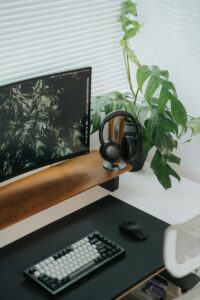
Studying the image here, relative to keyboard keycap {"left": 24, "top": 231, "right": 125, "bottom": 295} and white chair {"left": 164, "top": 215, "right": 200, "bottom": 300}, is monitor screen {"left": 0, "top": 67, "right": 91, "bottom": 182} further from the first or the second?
white chair {"left": 164, "top": 215, "right": 200, "bottom": 300}

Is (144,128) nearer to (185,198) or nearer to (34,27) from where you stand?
(185,198)

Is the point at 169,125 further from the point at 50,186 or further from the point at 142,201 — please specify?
the point at 50,186

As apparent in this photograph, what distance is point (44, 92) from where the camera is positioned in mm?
2006

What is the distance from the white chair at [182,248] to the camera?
1.19 m

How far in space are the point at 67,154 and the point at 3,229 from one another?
382 mm

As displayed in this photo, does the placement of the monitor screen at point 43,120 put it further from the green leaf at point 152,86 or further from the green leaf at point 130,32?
the green leaf at point 130,32

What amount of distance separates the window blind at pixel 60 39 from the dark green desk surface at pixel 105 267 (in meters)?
0.60

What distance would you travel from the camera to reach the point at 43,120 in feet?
6.70

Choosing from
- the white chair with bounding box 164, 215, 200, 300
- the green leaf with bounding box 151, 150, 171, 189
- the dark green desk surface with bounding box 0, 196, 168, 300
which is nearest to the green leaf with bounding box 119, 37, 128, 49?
the green leaf with bounding box 151, 150, 171, 189

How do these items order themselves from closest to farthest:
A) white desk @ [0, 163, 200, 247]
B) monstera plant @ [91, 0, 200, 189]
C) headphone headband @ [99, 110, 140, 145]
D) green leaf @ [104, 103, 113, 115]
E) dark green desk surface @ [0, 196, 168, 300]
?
dark green desk surface @ [0, 196, 168, 300] < white desk @ [0, 163, 200, 247] < headphone headband @ [99, 110, 140, 145] < monstera plant @ [91, 0, 200, 189] < green leaf @ [104, 103, 113, 115]

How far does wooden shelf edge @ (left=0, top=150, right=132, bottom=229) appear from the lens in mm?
1990

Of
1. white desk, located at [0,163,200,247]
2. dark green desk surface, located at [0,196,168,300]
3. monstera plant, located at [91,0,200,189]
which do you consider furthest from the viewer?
monstera plant, located at [91,0,200,189]

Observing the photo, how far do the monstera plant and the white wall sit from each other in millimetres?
75

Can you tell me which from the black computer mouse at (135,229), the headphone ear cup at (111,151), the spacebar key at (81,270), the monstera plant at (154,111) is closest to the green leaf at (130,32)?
the monstera plant at (154,111)
